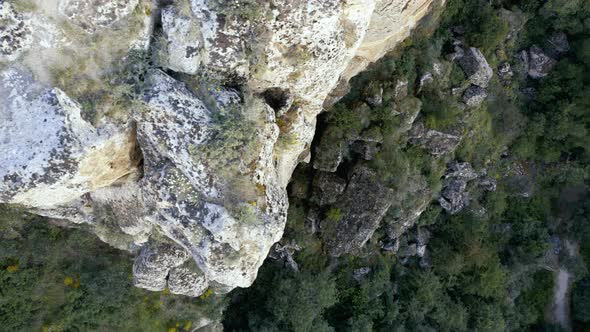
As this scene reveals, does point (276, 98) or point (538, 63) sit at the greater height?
point (276, 98)

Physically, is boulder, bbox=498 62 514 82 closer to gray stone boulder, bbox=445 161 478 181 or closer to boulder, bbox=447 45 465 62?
boulder, bbox=447 45 465 62

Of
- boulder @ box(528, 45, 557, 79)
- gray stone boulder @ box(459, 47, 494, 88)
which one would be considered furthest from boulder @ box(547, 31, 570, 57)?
gray stone boulder @ box(459, 47, 494, 88)

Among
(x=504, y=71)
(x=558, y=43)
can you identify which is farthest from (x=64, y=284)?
(x=558, y=43)

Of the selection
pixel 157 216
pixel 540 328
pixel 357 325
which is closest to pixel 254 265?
pixel 157 216

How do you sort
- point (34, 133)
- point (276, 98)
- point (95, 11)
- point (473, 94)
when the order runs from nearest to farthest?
point (95, 11)
point (34, 133)
point (276, 98)
point (473, 94)

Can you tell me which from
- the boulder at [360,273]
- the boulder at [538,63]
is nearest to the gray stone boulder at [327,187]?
the boulder at [360,273]

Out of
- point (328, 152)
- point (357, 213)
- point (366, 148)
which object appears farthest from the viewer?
point (357, 213)

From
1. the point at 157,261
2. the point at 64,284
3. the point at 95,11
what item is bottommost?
the point at 64,284

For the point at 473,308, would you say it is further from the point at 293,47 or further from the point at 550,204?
the point at 293,47

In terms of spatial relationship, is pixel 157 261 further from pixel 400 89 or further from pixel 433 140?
pixel 433 140
